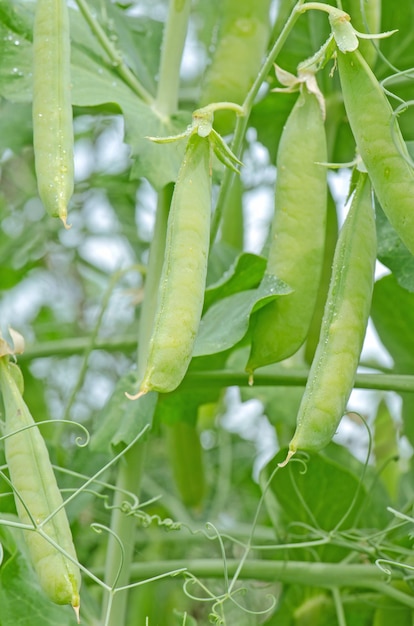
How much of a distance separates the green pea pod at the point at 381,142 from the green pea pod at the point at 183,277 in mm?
126

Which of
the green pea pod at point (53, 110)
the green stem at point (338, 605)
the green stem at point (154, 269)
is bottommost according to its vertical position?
the green stem at point (338, 605)

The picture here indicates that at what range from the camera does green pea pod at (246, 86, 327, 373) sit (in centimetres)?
85

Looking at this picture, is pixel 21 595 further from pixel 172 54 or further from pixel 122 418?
pixel 172 54

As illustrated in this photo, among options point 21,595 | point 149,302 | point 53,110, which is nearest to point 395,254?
point 149,302

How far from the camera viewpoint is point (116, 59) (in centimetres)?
106

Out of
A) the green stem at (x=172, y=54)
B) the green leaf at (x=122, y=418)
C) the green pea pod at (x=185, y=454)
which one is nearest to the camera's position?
the green leaf at (x=122, y=418)

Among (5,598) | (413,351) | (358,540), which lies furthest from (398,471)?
(5,598)

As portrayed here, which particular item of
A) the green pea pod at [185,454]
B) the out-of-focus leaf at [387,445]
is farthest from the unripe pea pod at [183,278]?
the out-of-focus leaf at [387,445]

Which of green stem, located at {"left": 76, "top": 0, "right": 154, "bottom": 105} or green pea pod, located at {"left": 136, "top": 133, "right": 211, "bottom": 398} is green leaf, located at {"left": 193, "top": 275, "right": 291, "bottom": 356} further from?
green stem, located at {"left": 76, "top": 0, "right": 154, "bottom": 105}

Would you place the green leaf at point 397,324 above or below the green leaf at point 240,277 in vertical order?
below

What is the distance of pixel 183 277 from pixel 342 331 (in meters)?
0.13

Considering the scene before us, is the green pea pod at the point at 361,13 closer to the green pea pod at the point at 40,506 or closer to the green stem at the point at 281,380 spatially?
the green stem at the point at 281,380

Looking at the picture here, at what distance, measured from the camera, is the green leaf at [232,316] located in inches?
34.3

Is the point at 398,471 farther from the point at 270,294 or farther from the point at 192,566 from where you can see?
the point at 270,294
